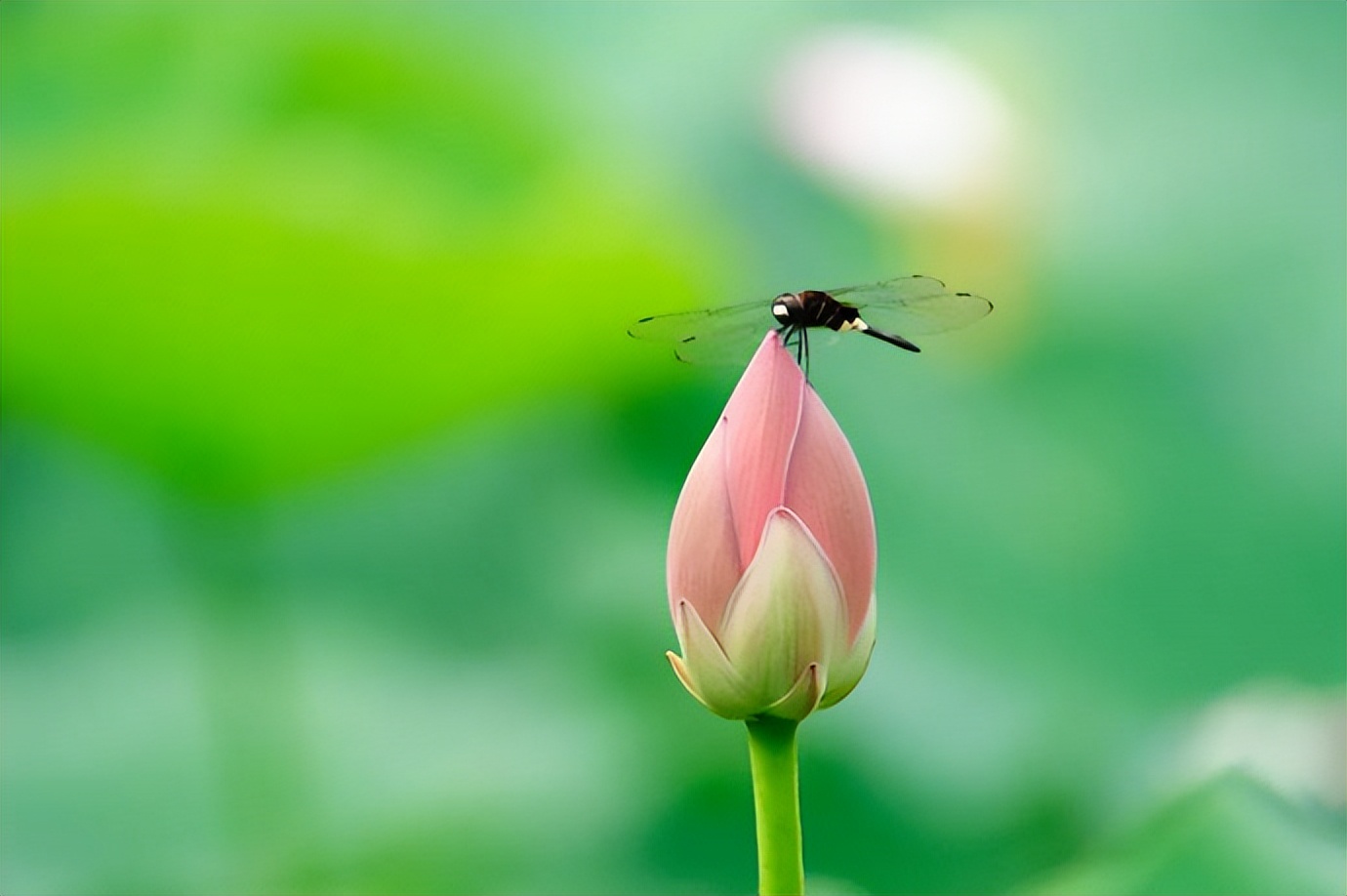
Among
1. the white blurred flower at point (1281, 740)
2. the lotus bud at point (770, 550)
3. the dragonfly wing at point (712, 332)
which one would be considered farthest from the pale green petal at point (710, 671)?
the white blurred flower at point (1281, 740)

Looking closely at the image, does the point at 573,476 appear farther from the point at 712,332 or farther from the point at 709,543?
the point at 709,543

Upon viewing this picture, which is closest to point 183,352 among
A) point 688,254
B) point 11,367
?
point 11,367

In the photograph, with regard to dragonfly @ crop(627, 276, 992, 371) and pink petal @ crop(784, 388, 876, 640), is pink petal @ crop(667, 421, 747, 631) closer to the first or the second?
pink petal @ crop(784, 388, 876, 640)

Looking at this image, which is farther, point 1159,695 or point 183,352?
point 1159,695

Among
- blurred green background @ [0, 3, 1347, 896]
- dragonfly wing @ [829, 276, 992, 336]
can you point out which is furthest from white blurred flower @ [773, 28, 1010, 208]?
dragonfly wing @ [829, 276, 992, 336]

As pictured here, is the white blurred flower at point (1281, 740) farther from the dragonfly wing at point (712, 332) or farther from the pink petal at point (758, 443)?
the pink petal at point (758, 443)

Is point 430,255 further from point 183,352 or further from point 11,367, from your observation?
point 11,367
